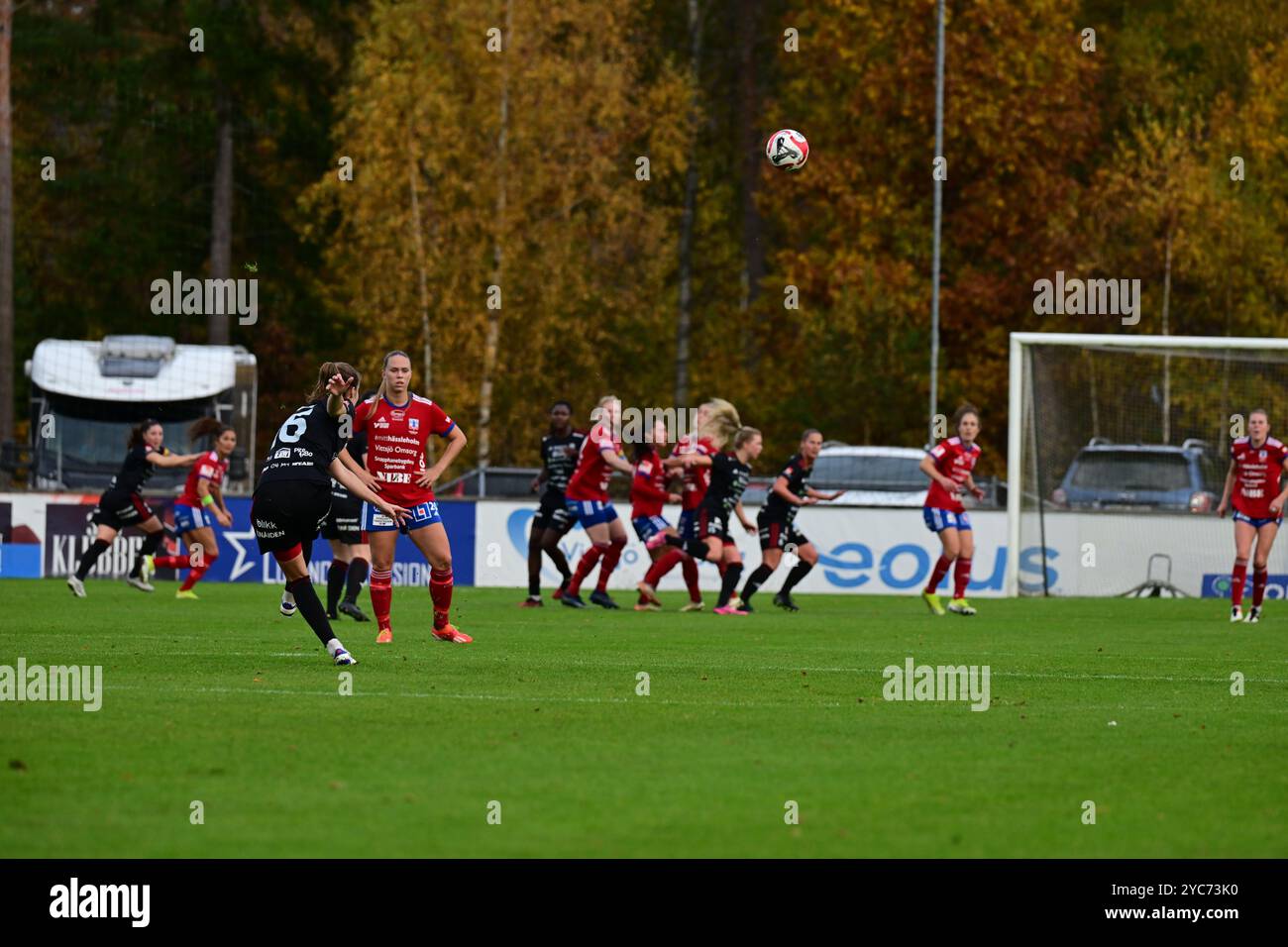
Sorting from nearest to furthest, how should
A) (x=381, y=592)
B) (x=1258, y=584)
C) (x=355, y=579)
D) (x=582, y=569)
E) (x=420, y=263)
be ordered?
(x=381, y=592)
(x=355, y=579)
(x=1258, y=584)
(x=582, y=569)
(x=420, y=263)

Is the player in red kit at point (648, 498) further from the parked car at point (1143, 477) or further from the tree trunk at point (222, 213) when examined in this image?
the tree trunk at point (222, 213)

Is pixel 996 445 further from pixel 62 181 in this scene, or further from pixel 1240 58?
pixel 62 181

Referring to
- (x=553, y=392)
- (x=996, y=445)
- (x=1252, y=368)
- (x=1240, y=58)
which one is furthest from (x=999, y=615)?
(x=1240, y=58)

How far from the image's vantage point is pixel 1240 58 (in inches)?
1839

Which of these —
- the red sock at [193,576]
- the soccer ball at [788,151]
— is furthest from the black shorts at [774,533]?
the red sock at [193,576]

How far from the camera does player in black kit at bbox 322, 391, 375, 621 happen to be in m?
19.2

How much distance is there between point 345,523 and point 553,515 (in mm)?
3597

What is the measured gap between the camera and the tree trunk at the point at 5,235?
3622 cm

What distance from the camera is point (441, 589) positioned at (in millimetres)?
15469

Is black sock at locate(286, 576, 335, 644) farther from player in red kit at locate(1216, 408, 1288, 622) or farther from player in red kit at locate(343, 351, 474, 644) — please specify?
player in red kit at locate(1216, 408, 1288, 622)

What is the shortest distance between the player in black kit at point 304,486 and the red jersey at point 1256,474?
11.5 m

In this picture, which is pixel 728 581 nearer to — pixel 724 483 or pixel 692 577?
pixel 692 577

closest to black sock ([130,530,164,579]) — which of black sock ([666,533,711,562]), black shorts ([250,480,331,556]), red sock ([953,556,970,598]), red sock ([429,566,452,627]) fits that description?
black sock ([666,533,711,562])

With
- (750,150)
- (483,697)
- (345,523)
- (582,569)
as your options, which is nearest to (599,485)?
(582,569)
